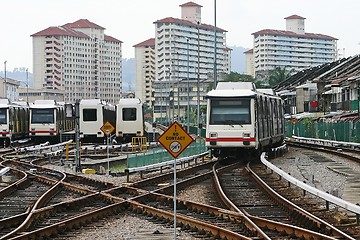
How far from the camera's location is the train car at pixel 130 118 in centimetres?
5659

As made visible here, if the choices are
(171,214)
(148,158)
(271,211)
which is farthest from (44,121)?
(171,214)

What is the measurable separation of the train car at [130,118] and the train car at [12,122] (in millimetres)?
6563

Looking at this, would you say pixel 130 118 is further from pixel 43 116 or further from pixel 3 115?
pixel 3 115

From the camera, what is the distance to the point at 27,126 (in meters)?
60.8

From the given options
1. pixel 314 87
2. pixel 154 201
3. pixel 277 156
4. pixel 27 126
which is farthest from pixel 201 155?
pixel 314 87

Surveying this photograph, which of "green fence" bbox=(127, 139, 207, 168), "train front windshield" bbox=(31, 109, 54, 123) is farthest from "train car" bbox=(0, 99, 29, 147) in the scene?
"green fence" bbox=(127, 139, 207, 168)

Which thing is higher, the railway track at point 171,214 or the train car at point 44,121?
the train car at point 44,121

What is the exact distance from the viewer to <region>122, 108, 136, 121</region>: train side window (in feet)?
186

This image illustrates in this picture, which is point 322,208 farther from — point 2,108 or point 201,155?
point 2,108

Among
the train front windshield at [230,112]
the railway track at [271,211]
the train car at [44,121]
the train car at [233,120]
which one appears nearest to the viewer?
the railway track at [271,211]

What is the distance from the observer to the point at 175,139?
14.1m

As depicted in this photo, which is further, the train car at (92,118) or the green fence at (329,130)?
the train car at (92,118)

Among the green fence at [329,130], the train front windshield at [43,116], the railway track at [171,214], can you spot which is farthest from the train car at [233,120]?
the train front windshield at [43,116]

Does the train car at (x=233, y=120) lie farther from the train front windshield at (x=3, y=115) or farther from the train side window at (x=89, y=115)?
the train front windshield at (x=3, y=115)
